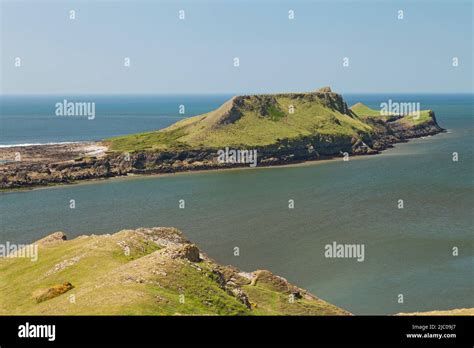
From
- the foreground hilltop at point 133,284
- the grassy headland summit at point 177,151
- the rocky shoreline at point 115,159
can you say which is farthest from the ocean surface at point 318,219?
A: the foreground hilltop at point 133,284

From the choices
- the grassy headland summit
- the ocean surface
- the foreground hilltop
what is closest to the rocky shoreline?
the grassy headland summit

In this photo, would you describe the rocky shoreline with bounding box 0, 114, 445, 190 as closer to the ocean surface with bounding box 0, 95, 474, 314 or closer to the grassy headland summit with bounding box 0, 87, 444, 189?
the grassy headland summit with bounding box 0, 87, 444, 189

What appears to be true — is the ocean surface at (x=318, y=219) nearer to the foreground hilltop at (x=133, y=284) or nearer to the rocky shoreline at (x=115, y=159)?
the rocky shoreline at (x=115, y=159)

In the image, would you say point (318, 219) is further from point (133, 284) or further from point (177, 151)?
point (177, 151)

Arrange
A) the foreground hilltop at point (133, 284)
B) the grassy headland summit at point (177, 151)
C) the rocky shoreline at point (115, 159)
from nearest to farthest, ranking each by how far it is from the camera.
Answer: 1. the foreground hilltop at point (133, 284)
2. the rocky shoreline at point (115, 159)
3. the grassy headland summit at point (177, 151)

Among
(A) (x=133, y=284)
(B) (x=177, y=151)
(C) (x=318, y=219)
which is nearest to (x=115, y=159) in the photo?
(B) (x=177, y=151)

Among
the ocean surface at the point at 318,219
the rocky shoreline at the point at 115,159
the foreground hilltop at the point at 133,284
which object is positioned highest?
the rocky shoreline at the point at 115,159
